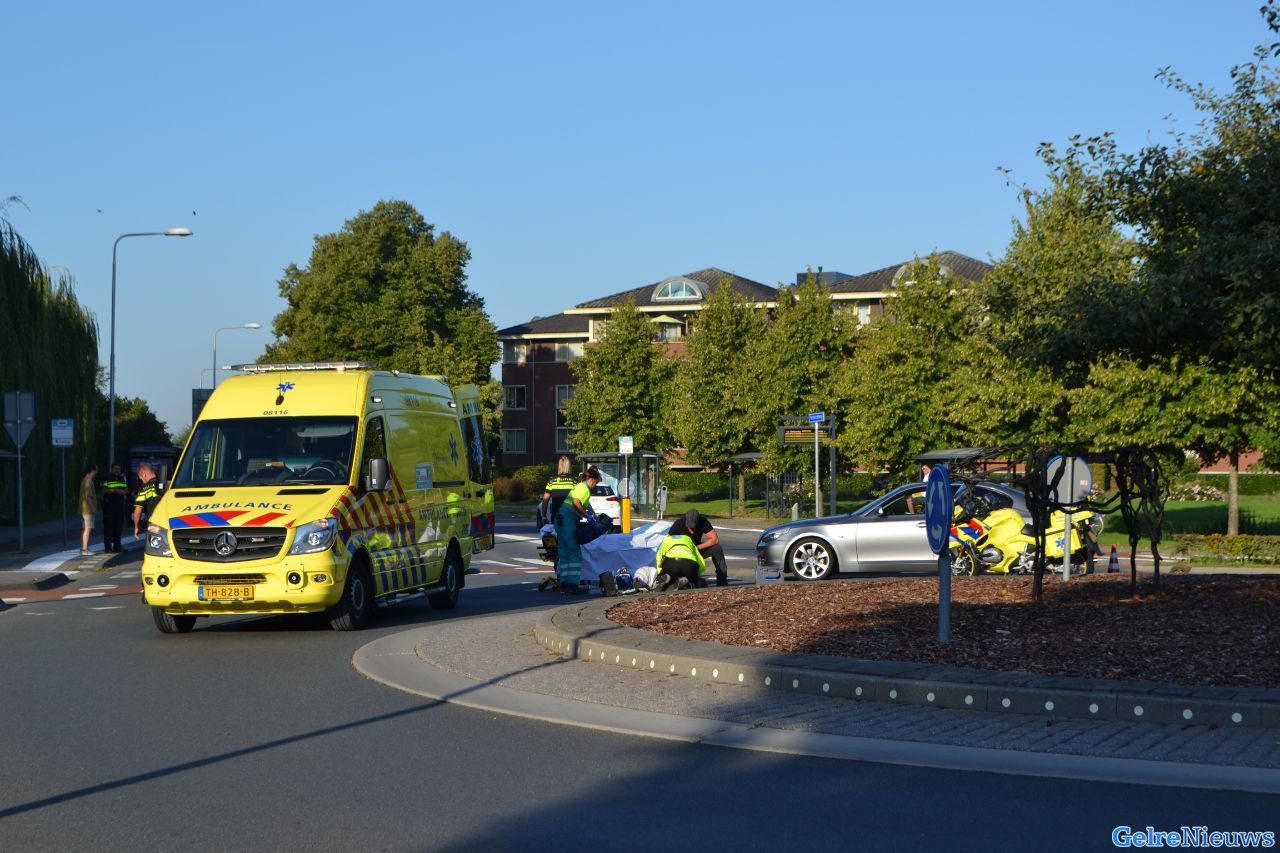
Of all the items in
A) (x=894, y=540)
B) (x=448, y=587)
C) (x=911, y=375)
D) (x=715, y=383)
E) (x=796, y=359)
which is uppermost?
(x=796, y=359)

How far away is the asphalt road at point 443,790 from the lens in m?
6.23

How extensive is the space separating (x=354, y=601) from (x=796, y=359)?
4583cm

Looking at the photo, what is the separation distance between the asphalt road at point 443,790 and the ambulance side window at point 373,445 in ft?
14.3

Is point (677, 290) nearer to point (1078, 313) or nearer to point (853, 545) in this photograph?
point (853, 545)

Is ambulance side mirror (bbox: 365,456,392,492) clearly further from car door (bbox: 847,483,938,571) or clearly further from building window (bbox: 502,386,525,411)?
building window (bbox: 502,386,525,411)

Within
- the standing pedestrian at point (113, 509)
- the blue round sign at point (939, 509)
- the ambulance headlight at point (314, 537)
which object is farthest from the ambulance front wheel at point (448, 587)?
the standing pedestrian at point (113, 509)

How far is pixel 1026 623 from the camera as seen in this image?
12102mm

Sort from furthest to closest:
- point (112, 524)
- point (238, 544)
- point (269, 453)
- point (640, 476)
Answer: point (640, 476), point (112, 524), point (269, 453), point (238, 544)

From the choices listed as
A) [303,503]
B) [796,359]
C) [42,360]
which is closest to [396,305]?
[796,359]

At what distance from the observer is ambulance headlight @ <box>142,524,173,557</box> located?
1409 centimetres

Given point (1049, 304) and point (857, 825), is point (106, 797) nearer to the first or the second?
point (857, 825)

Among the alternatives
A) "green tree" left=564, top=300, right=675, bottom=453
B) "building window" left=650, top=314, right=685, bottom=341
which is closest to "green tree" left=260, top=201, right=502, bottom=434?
"green tree" left=564, top=300, right=675, bottom=453

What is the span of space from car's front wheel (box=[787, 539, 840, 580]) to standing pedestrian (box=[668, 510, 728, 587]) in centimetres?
150

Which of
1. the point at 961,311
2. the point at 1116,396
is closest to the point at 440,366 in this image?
the point at 961,311
